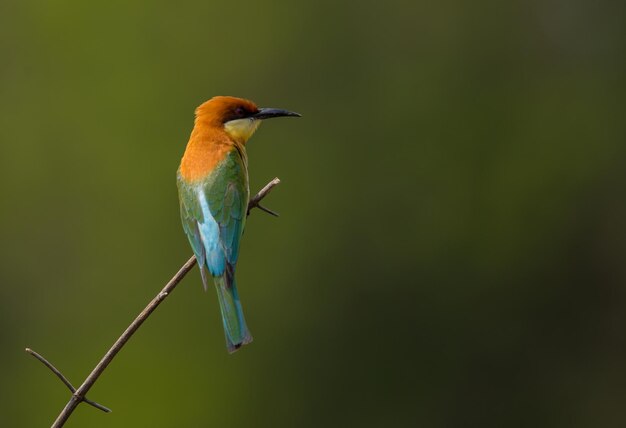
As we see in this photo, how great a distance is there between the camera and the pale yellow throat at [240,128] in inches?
149

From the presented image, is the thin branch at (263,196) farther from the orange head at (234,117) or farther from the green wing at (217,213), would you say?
the orange head at (234,117)

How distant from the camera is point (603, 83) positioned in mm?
13430

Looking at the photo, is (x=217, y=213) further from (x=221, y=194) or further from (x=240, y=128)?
(x=240, y=128)

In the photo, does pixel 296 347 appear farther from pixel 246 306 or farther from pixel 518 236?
pixel 518 236

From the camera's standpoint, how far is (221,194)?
3.52 meters

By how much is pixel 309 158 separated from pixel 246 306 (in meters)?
1.60

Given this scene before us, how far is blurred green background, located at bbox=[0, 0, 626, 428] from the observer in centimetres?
983

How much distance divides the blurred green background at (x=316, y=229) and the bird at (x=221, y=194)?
537 cm

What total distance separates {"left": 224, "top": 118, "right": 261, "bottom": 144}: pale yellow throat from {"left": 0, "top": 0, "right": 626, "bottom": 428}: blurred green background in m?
5.36

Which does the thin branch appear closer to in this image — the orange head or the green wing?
the green wing

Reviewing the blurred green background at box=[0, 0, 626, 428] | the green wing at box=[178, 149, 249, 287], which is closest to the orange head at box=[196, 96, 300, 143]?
the green wing at box=[178, 149, 249, 287]

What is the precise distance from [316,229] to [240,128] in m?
6.80

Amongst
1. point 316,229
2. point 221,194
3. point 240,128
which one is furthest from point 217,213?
point 316,229

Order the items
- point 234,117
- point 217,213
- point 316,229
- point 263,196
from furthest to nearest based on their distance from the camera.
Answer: point 316,229
point 234,117
point 217,213
point 263,196
